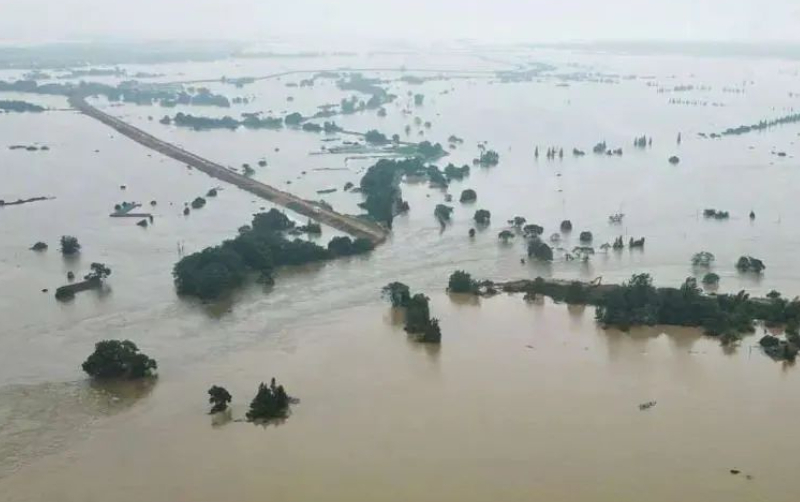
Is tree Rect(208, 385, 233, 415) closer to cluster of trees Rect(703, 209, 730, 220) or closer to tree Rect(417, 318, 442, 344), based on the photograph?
tree Rect(417, 318, 442, 344)

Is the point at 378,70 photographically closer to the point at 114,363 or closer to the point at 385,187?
the point at 385,187

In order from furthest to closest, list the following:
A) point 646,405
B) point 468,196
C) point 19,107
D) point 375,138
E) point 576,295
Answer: point 19,107 < point 375,138 < point 468,196 < point 576,295 < point 646,405

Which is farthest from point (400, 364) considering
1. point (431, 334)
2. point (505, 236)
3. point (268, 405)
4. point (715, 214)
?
point (715, 214)

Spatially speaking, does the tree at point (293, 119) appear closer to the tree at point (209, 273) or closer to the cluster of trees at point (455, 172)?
the cluster of trees at point (455, 172)

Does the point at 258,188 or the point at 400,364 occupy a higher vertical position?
the point at 258,188

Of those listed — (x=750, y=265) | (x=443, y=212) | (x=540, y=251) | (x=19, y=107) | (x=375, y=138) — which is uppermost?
(x=19, y=107)

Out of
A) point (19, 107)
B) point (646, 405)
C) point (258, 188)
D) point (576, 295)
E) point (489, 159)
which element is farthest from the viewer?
point (19, 107)
